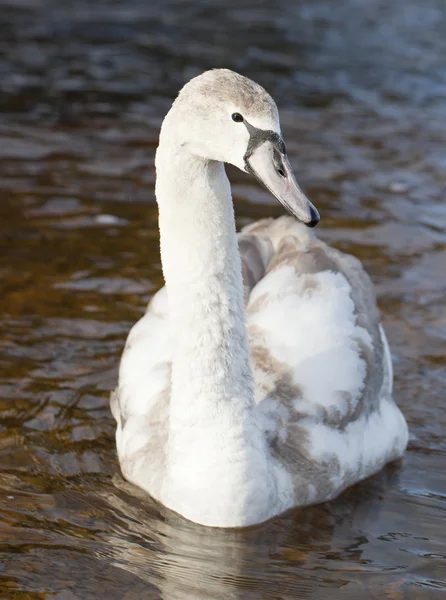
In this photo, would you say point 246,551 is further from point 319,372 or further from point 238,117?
point 238,117

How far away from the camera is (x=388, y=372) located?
675cm

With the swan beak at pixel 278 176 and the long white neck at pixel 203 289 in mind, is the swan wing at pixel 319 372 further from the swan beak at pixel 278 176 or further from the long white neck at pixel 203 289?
the swan beak at pixel 278 176

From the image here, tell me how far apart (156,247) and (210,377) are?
3.83 m

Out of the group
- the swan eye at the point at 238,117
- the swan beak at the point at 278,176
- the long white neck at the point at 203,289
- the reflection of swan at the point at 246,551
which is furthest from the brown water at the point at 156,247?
the swan eye at the point at 238,117

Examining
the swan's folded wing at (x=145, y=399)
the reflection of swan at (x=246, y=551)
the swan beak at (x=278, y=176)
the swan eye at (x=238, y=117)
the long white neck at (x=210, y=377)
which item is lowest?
the reflection of swan at (x=246, y=551)

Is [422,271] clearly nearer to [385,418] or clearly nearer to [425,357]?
[425,357]

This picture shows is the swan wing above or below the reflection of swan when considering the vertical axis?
above

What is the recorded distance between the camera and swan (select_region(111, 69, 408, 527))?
486 cm

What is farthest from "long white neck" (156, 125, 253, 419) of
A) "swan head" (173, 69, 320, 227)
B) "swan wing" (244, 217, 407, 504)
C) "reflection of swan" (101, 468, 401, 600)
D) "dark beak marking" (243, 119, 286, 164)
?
"reflection of swan" (101, 468, 401, 600)

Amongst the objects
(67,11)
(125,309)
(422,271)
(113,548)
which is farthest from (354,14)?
(113,548)

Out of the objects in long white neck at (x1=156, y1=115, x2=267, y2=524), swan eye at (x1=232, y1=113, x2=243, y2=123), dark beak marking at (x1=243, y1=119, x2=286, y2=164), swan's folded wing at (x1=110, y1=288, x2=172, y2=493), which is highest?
Result: swan eye at (x1=232, y1=113, x2=243, y2=123)

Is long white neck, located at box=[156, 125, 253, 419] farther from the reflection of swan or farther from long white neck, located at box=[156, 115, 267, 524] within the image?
the reflection of swan

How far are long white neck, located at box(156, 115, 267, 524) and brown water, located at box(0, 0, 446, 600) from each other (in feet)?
0.85

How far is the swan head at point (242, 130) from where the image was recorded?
470cm
